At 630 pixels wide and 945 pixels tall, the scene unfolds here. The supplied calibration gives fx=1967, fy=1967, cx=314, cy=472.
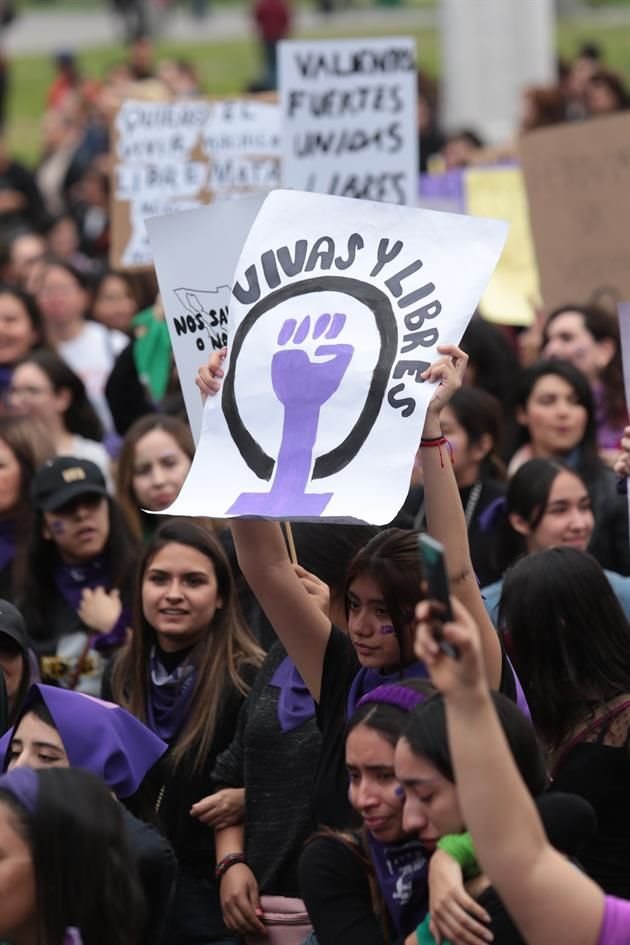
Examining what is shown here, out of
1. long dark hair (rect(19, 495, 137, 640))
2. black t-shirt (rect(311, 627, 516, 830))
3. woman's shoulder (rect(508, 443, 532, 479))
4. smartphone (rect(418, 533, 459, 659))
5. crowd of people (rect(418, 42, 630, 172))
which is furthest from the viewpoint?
crowd of people (rect(418, 42, 630, 172))

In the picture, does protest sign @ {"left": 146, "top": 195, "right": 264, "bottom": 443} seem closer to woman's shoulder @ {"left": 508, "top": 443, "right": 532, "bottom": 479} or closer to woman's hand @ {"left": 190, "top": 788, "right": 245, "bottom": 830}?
woman's hand @ {"left": 190, "top": 788, "right": 245, "bottom": 830}

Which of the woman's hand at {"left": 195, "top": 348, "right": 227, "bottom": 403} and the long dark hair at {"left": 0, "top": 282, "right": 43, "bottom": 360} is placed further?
the long dark hair at {"left": 0, "top": 282, "right": 43, "bottom": 360}

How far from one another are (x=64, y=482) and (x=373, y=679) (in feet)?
8.45

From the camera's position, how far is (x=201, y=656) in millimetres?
5117

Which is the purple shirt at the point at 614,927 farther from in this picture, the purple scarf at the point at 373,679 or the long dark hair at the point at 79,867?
the purple scarf at the point at 373,679

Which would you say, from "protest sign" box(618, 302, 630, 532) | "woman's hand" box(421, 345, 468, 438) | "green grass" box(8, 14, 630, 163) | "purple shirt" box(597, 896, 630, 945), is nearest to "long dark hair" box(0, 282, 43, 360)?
"protest sign" box(618, 302, 630, 532)

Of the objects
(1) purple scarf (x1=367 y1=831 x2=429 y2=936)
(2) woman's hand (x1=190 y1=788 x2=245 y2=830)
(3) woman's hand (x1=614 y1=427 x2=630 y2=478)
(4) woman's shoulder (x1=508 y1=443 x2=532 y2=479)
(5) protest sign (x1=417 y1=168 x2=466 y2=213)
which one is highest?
(5) protest sign (x1=417 y1=168 x2=466 y2=213)

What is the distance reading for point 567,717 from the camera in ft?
14.1

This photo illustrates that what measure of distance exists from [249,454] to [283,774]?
0.83 metres

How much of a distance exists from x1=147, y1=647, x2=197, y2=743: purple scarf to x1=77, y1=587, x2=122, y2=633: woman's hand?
0.85 meters

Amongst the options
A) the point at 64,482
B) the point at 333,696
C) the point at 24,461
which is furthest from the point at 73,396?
the point at 333,696

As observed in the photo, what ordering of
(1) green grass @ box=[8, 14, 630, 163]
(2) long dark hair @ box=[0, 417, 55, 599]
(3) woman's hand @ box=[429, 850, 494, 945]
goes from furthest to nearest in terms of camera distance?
Result: (1) green grass @ box=[8, 14, 630, 163], (2) long dark hair @ box=[0, 417, 55, 599], (3) woman's hand @ box=[429, 850, 494, 945]

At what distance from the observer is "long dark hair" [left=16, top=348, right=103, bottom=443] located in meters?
8.25

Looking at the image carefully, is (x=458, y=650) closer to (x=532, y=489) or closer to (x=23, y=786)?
(x=23, y=786)
